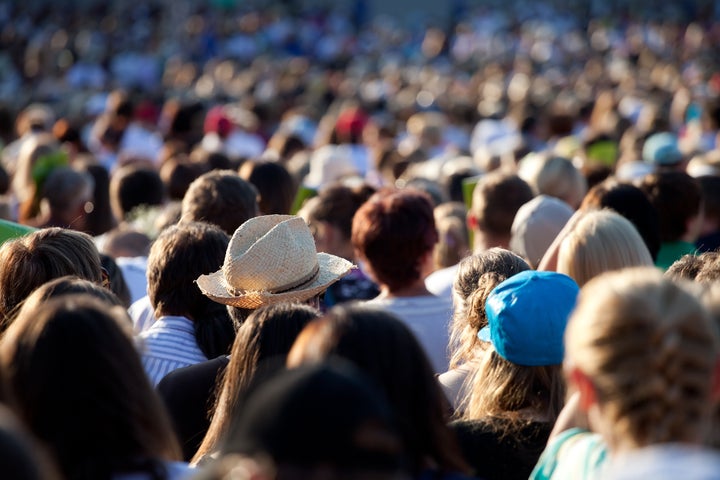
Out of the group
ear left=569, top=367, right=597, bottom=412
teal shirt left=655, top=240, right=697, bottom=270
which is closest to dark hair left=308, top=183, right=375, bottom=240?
teal shirt left=655, top=240, right=697, bottom=270

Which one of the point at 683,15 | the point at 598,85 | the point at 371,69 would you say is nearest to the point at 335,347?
the point at 598,85

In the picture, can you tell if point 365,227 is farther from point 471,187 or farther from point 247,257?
point 471,187

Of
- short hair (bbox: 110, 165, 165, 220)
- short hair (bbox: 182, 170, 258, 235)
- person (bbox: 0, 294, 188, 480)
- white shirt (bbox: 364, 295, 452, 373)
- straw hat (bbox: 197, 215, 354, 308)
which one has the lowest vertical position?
short hair (bbox: 110, 165, 165, 220)

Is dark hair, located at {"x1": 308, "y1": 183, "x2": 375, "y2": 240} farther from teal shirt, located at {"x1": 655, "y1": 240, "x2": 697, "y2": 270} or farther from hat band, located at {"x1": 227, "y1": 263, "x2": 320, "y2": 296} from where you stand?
hat band, located at {"x1": 227, "y1": 263, "x2": 320, "y2": 296}

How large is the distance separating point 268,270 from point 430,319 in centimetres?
75

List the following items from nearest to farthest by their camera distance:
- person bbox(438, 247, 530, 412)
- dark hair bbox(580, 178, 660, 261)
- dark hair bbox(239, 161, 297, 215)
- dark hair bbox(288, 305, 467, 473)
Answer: dark hair bbox(288, 305, 467, 473) < person bbox(438, 247, 530, 412) < dark hair bbox(580, 178, 660, 261) < dark hair bbox(239, 161, 297, 215)

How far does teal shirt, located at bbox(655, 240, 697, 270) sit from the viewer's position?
5.60 m

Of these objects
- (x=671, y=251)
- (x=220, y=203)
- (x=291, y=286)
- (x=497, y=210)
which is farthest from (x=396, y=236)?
(x=671, y=251)

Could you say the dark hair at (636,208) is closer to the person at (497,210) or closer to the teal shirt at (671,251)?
the teal shirt at (671,251)

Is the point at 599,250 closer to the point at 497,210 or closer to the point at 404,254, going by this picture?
the point at 404,254

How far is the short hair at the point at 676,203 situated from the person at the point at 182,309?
245 cm

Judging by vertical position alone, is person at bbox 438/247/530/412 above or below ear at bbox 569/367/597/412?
below

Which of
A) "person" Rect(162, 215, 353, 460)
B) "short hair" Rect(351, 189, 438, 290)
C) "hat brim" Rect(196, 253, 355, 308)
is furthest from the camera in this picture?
"short hair" Rect(351, 189, 438, 290)

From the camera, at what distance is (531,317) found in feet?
10.3
